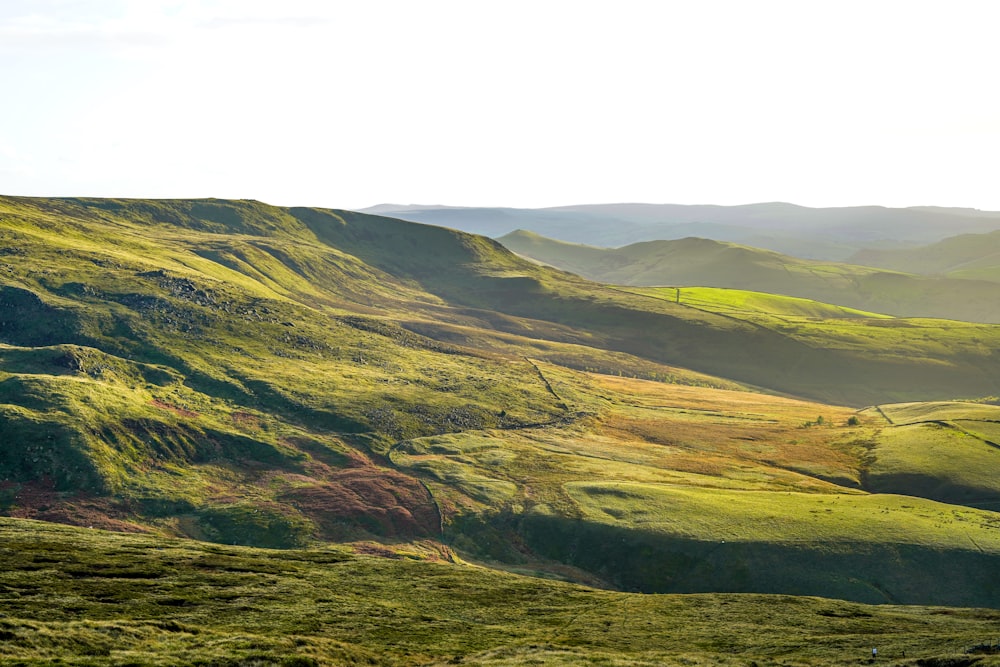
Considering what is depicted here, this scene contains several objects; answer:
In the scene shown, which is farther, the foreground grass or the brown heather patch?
the brown heather patch

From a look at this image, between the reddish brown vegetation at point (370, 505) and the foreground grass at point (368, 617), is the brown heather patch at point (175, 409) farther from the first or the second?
the foreground grass at point (368, 617)

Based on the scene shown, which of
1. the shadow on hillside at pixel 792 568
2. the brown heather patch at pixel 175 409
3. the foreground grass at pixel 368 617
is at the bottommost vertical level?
the shadow on hillside at pixel 792 568

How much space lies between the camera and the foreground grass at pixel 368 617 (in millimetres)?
50969

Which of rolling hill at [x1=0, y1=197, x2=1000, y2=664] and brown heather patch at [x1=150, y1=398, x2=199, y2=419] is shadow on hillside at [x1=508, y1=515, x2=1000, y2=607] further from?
brown heather patch at [x1=150, y1=398, x2=199, y2=419]

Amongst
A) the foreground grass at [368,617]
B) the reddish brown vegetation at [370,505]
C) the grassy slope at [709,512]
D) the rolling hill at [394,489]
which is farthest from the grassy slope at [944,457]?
the reddish brown vegetation at [370,505]

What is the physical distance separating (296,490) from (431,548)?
24714 millimetres

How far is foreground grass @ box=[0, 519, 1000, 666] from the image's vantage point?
50969 millimetres

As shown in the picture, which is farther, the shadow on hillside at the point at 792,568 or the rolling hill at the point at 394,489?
the shadow on hillside at the point at 792,568

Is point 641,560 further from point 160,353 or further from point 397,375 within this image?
point 160,353

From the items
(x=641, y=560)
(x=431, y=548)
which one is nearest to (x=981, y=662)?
(x=641, y=560)

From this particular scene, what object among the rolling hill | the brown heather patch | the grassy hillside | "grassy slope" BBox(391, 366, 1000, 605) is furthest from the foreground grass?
the brown heather patch

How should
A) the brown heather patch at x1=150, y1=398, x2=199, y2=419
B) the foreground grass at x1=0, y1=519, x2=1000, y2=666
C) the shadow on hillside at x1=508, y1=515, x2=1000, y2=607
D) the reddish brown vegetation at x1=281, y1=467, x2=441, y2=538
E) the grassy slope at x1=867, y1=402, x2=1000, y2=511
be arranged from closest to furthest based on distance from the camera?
the foreground grass at x1=0, y1=519, x2=1000, y2=666 < the shadow on hillside at x1=508, y1=515, x2=1000, y2=607 < the reddish brown vegetation at x1=281, y1=467, x2=441, y2=538 < the grassy slope at x1=867, y1=402, x2=1000, y2=511 < the brown heather patch at x1=150, y1=398, x2=199, y2=419

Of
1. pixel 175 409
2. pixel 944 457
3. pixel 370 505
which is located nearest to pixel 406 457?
pixel 370 505

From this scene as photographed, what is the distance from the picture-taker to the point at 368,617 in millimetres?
63656
